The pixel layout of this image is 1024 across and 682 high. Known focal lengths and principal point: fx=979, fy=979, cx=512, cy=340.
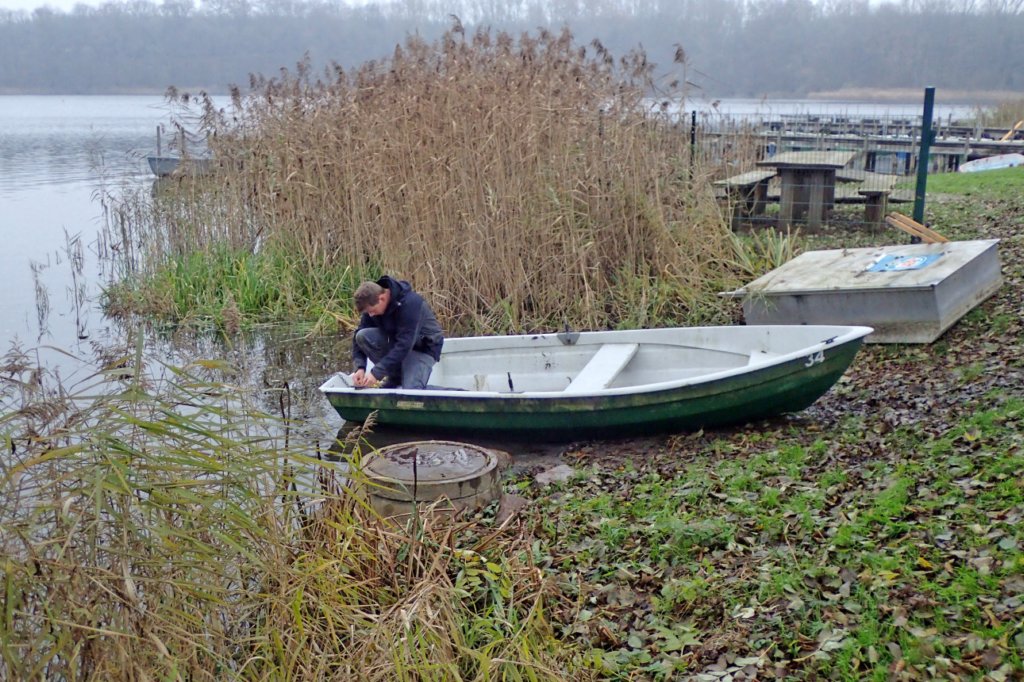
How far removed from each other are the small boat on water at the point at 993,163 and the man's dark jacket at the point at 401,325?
17925 mm

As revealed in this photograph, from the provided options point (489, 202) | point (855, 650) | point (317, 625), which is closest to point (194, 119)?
point (489, 202)

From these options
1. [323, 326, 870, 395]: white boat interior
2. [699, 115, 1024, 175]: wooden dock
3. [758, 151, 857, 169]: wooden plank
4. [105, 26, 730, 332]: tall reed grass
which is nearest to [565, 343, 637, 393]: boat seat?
[323, 326, 870, 395]: white boat interior

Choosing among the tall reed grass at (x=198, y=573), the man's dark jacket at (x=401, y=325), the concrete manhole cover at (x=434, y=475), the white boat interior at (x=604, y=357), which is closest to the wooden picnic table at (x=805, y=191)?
the white boat interior at (x=604, y=357)

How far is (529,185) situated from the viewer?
1034 centimetres

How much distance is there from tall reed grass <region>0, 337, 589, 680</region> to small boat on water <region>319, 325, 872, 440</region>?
2.77 m

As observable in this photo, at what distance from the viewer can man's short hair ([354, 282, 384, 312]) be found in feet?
24.4

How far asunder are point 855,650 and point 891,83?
88398 mm

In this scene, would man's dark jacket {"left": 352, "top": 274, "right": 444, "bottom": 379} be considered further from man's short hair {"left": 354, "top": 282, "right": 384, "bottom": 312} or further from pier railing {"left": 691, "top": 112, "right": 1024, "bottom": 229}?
pier railing {"left": 691, "top": 112, "right": 1024, "bottom": 229}

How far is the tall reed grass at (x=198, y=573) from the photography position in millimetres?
3195

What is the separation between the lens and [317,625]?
13.2 ft

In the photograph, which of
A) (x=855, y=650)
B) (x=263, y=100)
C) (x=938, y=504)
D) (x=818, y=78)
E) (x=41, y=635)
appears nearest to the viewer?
(x=41, y=635)

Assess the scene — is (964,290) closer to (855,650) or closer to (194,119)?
(855,650)

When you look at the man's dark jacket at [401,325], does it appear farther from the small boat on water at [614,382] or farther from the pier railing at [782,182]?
the pier railing at [782,182]

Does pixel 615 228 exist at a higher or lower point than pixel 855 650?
higher
